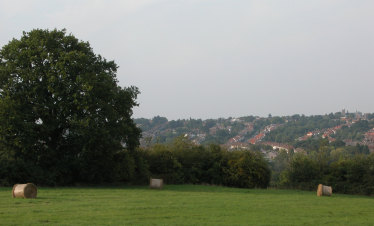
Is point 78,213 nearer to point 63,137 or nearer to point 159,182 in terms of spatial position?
point 159,182

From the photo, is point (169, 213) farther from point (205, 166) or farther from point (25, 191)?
point (205, 166)

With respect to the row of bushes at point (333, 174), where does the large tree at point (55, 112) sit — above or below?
above

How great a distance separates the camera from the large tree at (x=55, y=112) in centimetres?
2412

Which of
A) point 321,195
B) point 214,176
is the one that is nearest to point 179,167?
point 214,176

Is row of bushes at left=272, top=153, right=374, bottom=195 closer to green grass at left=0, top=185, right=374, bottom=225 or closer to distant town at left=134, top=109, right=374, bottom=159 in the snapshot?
green grass at left=0, top=185, right=374, bottom=225

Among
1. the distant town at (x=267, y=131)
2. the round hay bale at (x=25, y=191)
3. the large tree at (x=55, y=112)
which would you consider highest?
the distant town at (x=267, y=131)

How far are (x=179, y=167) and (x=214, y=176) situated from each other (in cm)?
407

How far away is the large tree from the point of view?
24.1 meters

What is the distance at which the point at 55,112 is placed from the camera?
85.0ft

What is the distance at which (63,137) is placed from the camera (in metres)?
27.0

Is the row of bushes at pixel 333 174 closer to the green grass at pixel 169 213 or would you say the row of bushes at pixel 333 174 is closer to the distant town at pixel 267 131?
the green grass at pixel 169 213

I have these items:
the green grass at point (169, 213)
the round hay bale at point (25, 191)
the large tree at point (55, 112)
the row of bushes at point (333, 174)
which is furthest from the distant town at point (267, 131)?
the round hay bale at point (25, 191)

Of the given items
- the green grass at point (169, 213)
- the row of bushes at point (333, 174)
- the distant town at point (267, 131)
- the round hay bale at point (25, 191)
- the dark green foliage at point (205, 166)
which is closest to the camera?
the green grass at point (169, 213)

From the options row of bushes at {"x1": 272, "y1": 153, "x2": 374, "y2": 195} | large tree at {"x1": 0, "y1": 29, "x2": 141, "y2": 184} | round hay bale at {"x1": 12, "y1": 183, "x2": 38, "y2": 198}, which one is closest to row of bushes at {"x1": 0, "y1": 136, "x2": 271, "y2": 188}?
row of bushes at {"x1": 272, "y1": 153, "x2": 374, "y2": 195}
